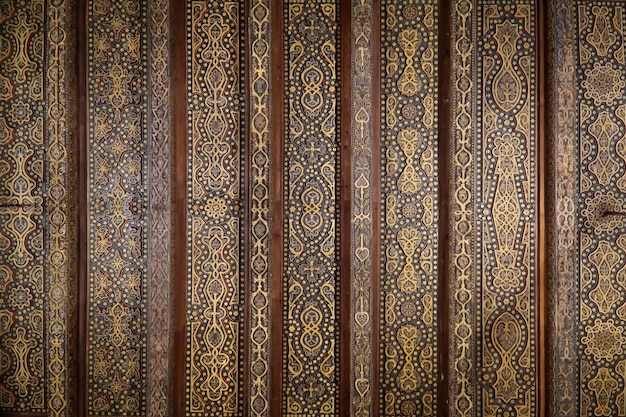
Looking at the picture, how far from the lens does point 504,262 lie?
258cm

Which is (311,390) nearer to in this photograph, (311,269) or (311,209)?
(311,269)

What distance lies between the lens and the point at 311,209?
2.60 m

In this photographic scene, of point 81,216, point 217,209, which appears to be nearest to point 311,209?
point 217,209

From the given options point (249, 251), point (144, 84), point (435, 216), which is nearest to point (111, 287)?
point (249, 251)

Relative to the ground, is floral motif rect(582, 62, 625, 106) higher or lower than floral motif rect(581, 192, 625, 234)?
higher

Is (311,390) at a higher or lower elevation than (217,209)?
lower

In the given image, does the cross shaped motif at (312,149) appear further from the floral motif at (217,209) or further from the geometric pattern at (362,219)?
the floral motif at (217,209)

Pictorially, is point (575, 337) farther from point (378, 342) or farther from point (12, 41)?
point (12, 41)

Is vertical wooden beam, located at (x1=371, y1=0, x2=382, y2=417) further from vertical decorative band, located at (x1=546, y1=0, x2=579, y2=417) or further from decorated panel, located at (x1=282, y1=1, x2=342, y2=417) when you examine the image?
vertical decorative band, located at (x1=546, y1=0, x2=579, y2=417)

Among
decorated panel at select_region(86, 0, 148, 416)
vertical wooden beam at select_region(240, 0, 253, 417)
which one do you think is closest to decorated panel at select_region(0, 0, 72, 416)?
decorated panel at select_region(86, 0, 148, 416)

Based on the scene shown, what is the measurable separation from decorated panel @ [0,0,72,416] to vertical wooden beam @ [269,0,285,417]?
1210mm

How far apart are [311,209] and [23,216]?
1705mm

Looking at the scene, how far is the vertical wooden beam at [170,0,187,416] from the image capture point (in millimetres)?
2588

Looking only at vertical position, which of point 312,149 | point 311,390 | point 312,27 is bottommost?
point 311,390
